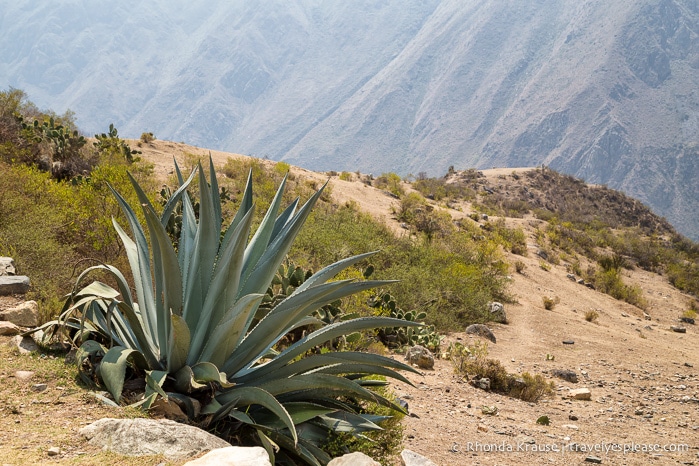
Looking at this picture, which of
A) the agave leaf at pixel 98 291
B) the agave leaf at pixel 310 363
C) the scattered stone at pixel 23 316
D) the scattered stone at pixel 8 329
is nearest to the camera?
the agave leaf at pixel 310 363

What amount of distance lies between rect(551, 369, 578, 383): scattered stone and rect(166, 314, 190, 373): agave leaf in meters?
7.15

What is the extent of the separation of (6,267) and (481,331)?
833 centimetres

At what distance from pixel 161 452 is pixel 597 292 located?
19024 millimetres

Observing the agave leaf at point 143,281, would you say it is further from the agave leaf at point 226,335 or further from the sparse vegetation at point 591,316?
the sparse vegetation at point 591,316

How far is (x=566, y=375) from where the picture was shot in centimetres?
889

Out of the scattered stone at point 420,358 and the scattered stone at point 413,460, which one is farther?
the scattered stone at point 420,358

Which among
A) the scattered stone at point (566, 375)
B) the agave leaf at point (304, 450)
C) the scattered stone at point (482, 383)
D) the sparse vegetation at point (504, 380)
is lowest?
the agave leaf at point (304, 450)

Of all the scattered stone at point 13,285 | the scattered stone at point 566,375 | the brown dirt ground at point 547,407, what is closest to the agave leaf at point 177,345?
the brown dirt ground at point 547,407

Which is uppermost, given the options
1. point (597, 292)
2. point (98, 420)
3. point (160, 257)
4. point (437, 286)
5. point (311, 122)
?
point (311, 122)

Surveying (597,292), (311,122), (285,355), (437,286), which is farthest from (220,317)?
(311,122)

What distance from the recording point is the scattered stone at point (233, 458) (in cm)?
270

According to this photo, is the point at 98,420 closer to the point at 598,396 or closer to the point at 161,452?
the point at 161,452

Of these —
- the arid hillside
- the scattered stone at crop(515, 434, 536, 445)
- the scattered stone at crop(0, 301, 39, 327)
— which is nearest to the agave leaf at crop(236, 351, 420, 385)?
the arid hillside

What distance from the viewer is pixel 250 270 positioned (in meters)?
4.15
